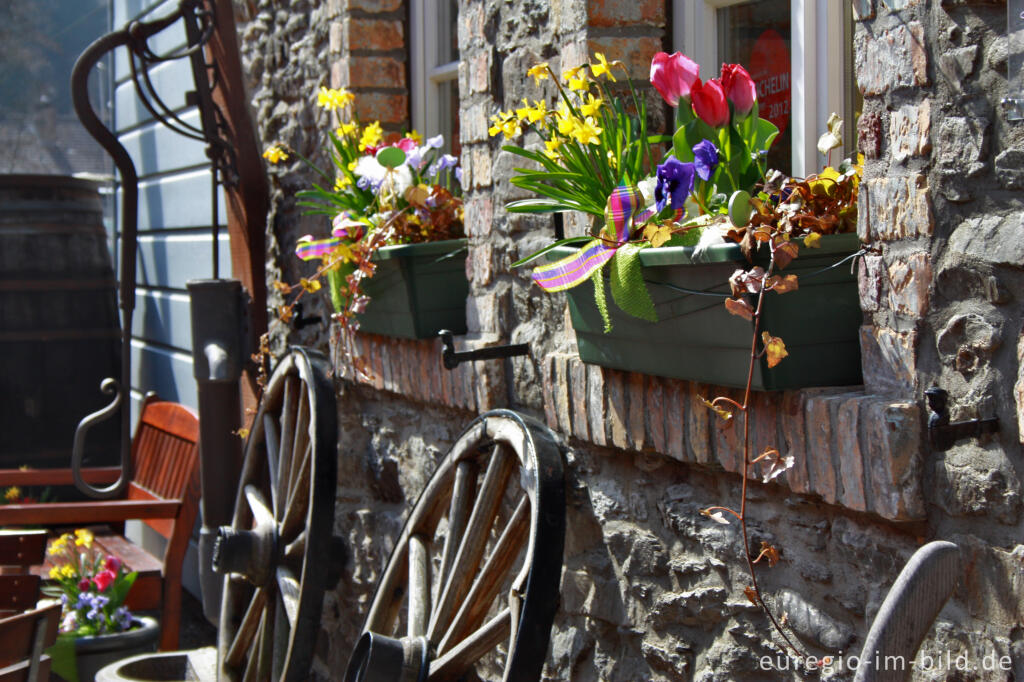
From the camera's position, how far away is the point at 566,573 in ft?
7.61

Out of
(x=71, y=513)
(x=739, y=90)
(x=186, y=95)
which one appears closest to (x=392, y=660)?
(x=739, y=90)

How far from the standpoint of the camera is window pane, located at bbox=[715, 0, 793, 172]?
6.56 feet

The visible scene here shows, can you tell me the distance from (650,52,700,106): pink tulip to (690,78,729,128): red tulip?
34mm

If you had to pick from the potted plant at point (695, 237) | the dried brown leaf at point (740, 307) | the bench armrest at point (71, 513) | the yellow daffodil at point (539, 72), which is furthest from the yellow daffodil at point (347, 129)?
the dried brown leaf at point (740, 307)

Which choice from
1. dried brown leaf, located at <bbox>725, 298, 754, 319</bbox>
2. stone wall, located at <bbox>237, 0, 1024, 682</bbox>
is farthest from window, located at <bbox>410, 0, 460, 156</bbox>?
dried brown leaf, located at <bbox>725, 298, 754, 319</bbox>

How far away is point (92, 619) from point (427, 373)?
5.52ft

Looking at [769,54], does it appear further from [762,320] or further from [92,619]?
[92,619]

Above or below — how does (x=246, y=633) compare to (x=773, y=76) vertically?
below

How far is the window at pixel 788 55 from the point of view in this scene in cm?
189

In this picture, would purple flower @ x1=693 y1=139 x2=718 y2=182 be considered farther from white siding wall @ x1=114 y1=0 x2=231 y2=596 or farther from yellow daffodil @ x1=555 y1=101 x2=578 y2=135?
white siding wall @ x1=114 y1=0 x2=231 y2=596

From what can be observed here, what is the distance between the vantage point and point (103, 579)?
379 centimetres

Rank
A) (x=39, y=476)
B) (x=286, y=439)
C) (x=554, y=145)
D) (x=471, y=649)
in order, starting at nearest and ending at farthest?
(x=554, y=145)
(x=471, y=649)
(x=286, y=439)
(x=39, y=476)

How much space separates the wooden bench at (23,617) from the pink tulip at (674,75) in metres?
1.51

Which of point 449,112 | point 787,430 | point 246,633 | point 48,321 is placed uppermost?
point 449,112
